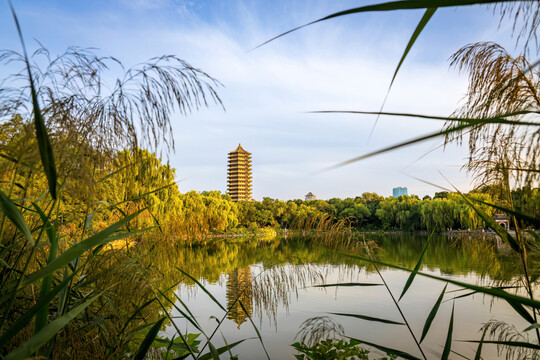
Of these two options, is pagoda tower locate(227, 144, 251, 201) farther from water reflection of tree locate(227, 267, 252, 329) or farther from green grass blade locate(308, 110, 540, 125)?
green grass blade locate(308, 110, 540, 125)

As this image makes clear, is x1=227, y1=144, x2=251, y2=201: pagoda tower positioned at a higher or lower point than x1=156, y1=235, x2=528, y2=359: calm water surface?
higher

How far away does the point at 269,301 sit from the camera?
9.89 feet

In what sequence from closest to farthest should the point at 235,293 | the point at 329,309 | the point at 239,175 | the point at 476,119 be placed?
the point at 476,119 → the point at 235,293 → the point at 329,309 → the point at 239,175

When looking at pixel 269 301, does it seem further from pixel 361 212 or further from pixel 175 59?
pixel 361 212

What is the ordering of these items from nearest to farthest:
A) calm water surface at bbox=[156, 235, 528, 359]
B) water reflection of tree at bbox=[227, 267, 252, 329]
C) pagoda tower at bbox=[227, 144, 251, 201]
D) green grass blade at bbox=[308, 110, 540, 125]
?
green grass blade at bbox=[308, 110, 540, 125] → calm water surface at bbox=[156, 235, 528, 359] → water reflection of tree at bbox=[227, 267, 252, 329] → pagoda tower at bbox=[227, 144, 251, 201]

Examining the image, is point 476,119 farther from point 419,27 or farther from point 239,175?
point 239,175

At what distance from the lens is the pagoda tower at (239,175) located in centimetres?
6562

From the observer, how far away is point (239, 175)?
6588 cm

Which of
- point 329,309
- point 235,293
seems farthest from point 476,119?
point 329,309

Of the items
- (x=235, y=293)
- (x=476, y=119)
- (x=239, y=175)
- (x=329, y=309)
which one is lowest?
(x=329, y=309)

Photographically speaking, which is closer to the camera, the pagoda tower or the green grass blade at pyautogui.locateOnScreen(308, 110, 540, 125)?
the green grass blade at pyautogui.locateOnScreen(308, 110, 540, 125)

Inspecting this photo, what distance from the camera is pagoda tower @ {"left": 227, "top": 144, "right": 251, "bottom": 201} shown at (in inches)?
2584

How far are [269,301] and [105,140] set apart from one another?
7.55 ft

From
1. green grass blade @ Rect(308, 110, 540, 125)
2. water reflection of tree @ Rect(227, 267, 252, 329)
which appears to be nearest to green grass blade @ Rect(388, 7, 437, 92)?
green grass blade @ Rect(308, 110, 540, 125)
